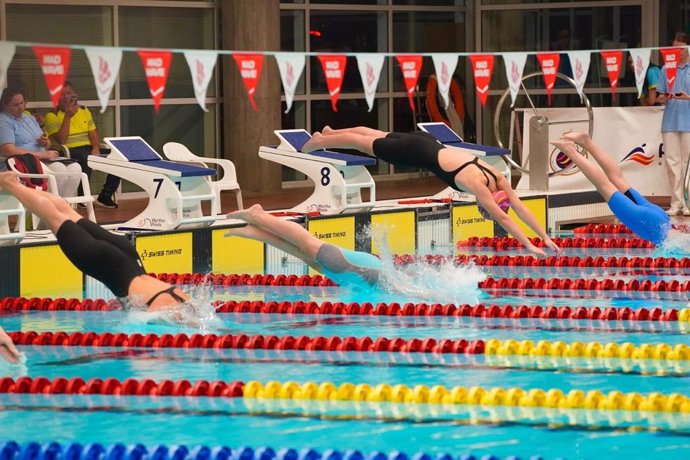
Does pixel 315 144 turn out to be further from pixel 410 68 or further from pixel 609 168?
pixel 609 168

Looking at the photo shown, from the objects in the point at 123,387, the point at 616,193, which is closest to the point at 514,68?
the point at 616,193

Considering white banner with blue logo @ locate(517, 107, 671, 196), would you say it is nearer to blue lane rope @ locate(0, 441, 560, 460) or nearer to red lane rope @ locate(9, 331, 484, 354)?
red lane rope @ locate(9, 331, 484, 354)

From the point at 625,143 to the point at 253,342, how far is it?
8157 mm

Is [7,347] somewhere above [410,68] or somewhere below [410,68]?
below

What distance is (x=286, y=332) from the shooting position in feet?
24.9

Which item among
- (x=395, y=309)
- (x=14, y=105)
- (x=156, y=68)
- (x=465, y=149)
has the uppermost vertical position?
(x=156, y=68)

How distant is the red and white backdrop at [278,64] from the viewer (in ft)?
23.8

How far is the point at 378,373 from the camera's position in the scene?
639 cm

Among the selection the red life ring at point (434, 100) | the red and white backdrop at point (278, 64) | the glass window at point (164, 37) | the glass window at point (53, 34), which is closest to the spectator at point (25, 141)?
the red and white backdrop at point (278, 64)

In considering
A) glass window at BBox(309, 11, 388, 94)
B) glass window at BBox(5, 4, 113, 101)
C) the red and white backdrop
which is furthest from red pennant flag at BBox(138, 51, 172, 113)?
glass window at BBox(309, 11, 388, 94)

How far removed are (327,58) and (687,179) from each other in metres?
4.52

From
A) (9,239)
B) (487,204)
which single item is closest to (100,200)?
(9,239)

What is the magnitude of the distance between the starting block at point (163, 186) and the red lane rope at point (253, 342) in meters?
3.13

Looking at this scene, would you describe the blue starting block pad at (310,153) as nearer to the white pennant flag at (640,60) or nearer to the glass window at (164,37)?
the white pennant flag at (640,60)
